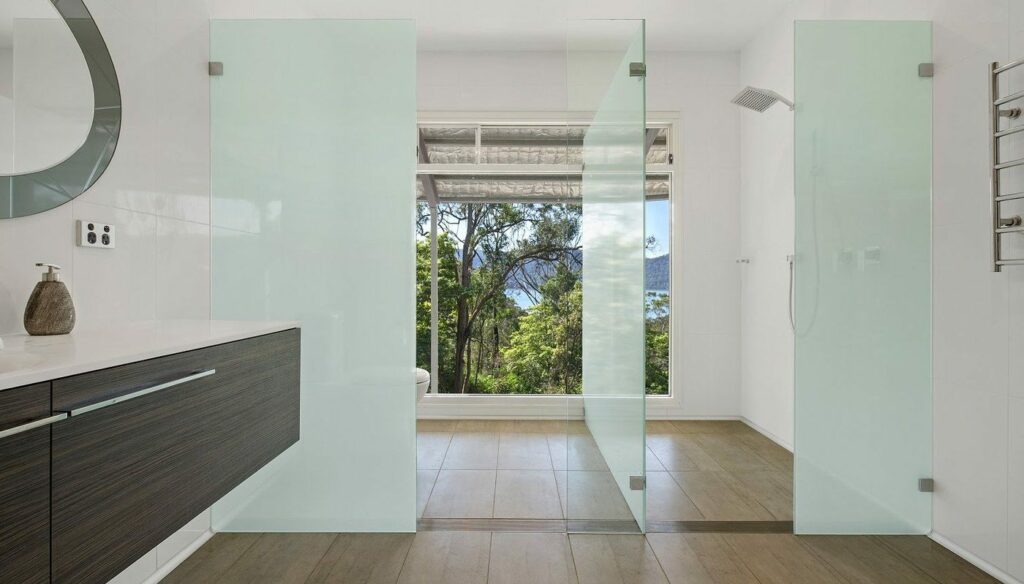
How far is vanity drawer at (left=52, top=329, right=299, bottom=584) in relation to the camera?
3.00 feet

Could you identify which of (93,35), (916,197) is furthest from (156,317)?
(916,197)

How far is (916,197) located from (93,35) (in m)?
2.86

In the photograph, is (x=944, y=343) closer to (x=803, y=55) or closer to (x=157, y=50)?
(x=803, y=55)

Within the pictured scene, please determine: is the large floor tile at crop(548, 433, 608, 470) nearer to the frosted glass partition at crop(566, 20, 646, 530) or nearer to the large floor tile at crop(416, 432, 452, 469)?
the frosted glass partition at crop(566, 20, 646, 530)

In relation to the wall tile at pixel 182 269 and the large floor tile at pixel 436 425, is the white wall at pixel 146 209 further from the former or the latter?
the large floor tile at pixel 436 425

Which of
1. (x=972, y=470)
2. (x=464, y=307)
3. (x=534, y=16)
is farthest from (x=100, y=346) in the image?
(x=464, y=307)

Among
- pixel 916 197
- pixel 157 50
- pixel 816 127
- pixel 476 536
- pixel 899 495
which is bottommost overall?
pixel 476 536

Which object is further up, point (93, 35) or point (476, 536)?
point (93, 35)

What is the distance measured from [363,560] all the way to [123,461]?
1.16 meters

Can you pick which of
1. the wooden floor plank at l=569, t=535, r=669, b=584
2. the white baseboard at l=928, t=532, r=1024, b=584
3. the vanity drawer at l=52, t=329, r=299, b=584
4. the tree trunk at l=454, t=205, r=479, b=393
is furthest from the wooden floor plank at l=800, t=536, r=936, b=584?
the tree trunk at l=454, t=205, r=479, b=393

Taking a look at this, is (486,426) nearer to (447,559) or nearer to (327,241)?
(447,559)

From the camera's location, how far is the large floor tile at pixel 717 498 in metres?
2.36

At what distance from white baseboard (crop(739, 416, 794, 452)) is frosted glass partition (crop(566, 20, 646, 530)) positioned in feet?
4.81

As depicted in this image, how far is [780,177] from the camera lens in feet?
11.1
